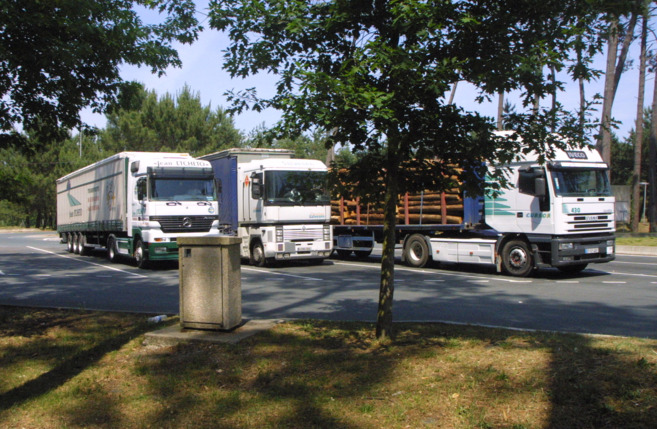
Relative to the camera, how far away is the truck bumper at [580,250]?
1403 centimetres

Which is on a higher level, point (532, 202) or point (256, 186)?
point (256, 186)

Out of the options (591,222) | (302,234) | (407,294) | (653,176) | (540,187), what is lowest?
(407,294)

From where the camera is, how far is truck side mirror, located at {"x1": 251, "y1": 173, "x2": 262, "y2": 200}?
17891mm

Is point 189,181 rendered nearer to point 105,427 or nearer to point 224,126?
point 105,427

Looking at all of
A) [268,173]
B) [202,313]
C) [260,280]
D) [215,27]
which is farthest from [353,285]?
[215,27]

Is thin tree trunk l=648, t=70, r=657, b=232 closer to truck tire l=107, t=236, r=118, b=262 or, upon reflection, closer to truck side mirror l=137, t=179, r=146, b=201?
truck side mirror l=137, t=179, r=146, b=201

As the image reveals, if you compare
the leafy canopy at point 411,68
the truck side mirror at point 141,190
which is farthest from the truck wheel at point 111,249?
the leafy canopy at point 411,68

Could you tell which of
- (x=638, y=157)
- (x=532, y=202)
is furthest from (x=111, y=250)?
(x=638, y=157)

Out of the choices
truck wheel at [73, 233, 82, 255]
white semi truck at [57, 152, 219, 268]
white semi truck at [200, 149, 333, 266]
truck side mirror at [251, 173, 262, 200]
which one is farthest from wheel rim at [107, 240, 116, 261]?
truck side mirror at [251, 173, 262, 200]

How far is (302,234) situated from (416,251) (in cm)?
340

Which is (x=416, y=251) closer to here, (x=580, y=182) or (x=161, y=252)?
(x=580, y=182)

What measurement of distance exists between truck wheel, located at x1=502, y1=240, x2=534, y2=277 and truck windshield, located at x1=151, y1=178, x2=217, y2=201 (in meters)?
8.78

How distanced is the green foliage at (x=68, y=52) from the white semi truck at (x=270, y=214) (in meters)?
7.70

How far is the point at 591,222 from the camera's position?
14492 millimetres
